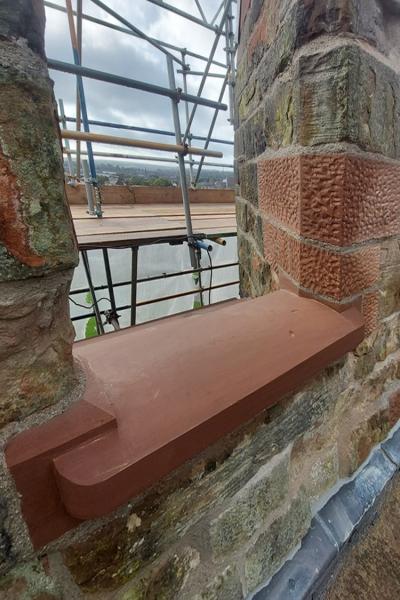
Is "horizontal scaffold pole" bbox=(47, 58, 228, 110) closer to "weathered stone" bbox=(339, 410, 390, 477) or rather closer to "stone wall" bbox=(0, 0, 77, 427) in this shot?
"stone wall" bbox=(0, 0, 77, 427)

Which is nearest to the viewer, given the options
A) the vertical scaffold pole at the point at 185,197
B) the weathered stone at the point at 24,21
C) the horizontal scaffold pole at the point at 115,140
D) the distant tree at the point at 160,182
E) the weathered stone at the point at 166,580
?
the weathered stone at the point at 24,21

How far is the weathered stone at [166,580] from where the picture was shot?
47cm

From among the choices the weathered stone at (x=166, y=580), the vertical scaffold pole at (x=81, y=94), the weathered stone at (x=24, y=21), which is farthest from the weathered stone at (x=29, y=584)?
the vertical scaffold pole at (x=81, y=94)

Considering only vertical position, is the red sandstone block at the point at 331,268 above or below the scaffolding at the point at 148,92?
below

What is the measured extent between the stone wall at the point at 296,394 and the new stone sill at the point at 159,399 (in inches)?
1.4

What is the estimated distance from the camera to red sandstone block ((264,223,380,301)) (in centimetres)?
64

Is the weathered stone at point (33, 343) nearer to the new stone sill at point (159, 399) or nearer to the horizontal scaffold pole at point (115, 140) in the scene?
the new stone sill at point (159, 399)

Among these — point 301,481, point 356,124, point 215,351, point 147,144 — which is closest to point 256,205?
point 356,124

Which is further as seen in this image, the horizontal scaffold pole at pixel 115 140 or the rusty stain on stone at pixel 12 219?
the horizontal scaffold pole at pixel 115 140

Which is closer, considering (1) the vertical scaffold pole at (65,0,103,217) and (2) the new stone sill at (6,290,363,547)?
(2) the new stone sill at (6,290,363,547)

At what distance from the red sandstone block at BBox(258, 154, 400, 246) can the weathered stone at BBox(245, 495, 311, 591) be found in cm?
62

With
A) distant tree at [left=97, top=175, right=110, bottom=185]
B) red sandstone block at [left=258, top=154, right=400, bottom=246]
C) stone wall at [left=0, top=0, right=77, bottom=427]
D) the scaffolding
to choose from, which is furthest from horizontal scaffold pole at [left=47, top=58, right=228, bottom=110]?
stone wall at [left=0, top=0, right=77, bottom=427]

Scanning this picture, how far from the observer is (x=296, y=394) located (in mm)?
620

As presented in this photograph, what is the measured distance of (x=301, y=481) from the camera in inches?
28.2
